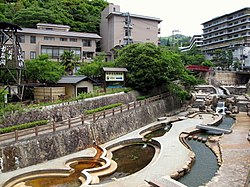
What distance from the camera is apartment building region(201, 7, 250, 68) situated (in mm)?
77000

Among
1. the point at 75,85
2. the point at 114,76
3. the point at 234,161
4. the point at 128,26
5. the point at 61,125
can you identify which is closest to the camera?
the point at 234,161

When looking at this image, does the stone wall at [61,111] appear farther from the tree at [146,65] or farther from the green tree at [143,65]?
the tree at [146,65]

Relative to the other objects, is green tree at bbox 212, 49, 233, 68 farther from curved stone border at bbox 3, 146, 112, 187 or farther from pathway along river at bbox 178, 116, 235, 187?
curved stone border at bbox 3, 146, 112, 187

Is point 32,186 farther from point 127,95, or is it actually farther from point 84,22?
point 84,22

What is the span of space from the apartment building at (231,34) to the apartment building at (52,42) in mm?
46915

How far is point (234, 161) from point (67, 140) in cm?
1128

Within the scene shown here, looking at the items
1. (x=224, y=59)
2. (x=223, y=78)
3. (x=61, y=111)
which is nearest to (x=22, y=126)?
(x=61, y=111)

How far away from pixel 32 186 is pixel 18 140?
3.52 metres

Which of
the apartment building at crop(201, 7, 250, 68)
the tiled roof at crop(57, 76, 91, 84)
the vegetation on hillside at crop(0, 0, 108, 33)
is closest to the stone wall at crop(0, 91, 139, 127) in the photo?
the tiled roof at crop(57, 76, 91, 84)

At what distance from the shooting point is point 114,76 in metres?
30.9

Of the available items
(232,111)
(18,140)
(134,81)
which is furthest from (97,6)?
(18,140)

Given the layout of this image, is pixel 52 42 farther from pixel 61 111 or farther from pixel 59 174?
pixel 59 174

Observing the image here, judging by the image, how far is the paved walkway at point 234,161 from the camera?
13.0 metres

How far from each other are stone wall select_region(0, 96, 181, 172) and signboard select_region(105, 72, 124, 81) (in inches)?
222
